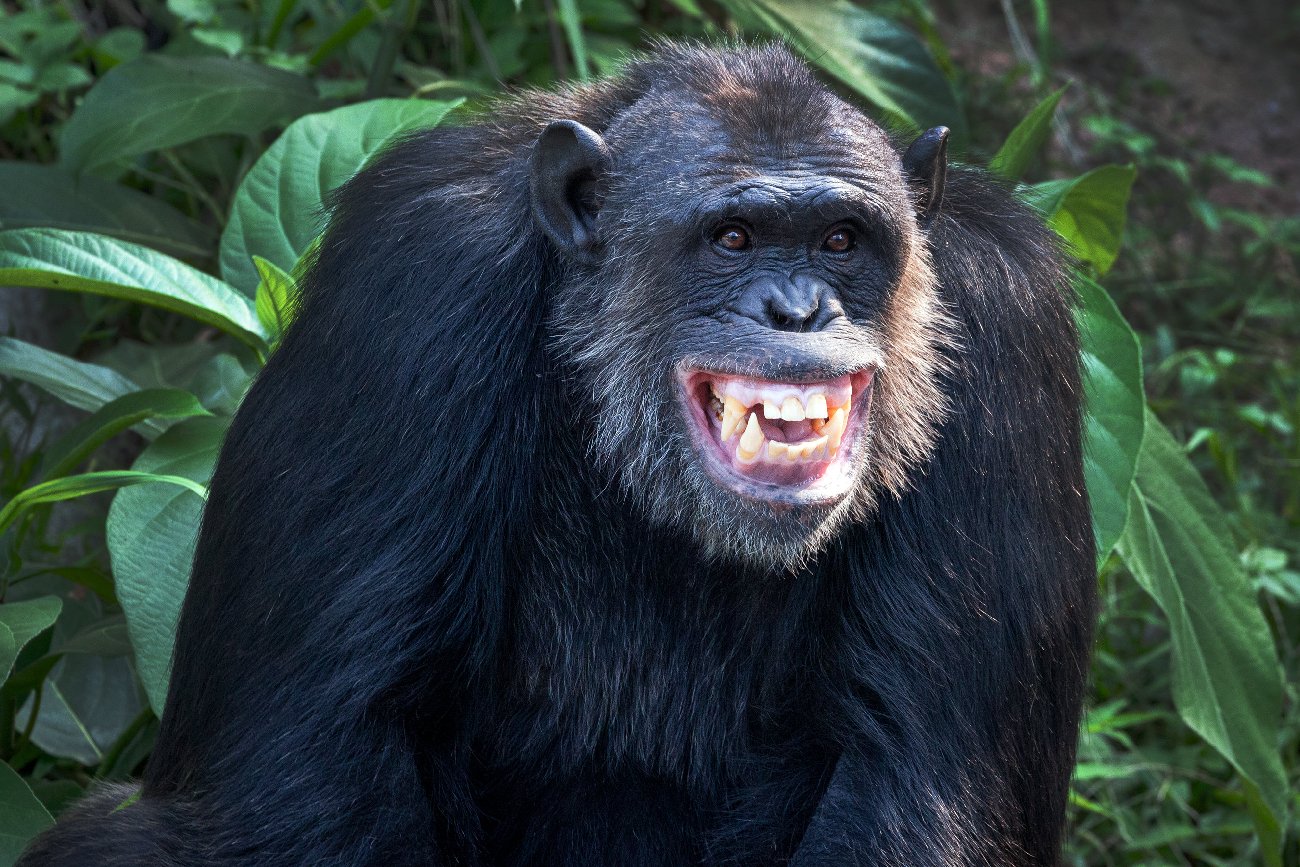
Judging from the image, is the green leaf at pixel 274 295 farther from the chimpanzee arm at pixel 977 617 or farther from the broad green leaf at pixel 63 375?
the chimpanzee arm at pixel 977 617

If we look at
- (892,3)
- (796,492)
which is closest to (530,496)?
(796,492)

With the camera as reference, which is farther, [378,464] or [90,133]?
[90,133]

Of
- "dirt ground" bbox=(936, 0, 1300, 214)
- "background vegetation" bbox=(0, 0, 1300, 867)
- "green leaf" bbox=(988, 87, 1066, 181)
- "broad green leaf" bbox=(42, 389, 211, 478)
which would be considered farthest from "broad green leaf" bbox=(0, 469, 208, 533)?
"dirt ground" bbox=(936, 0, 1300, 214)

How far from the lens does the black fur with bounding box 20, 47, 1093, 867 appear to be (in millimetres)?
2576

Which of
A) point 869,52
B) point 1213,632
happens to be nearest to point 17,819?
point 1213,632

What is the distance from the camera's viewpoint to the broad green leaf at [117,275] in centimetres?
310

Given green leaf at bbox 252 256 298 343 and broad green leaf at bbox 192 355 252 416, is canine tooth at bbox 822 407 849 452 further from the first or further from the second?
broad green leaf at bbox 192 355 252 416

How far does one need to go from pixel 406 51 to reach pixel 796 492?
3364 mm

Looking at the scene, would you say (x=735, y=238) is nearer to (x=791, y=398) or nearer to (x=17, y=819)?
(x=791, y=398)

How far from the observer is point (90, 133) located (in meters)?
3.92

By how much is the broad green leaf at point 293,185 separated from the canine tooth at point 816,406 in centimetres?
141

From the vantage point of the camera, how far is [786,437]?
2512 mm

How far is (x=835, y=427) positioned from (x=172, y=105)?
2.32 metres

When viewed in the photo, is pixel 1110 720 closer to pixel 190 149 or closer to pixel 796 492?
pixel 796 492
